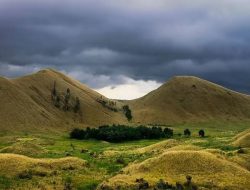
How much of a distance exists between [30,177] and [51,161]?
9785 millimetres

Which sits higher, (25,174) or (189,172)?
(189,172)

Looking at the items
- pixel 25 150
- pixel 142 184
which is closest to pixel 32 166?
pixel 142 184

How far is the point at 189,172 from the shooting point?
7481 cm

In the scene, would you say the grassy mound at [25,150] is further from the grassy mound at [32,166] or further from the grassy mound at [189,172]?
the grassy mound at [189,172]

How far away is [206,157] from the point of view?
78.6 meters

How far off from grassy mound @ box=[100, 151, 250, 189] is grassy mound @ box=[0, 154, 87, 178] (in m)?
12.6

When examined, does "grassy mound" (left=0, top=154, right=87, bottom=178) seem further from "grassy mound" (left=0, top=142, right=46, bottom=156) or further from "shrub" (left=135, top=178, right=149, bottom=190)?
"grassy mound" (left=0, top=142, right=46, bottom=156)

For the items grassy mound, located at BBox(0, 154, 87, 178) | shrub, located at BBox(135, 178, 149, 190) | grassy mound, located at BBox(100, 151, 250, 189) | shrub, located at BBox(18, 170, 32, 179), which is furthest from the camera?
grassy mound, located at BBox(0, 154, 87, 178)

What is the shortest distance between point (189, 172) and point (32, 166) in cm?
2733

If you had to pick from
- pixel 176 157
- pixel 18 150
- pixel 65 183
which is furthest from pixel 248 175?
pixel 18 150

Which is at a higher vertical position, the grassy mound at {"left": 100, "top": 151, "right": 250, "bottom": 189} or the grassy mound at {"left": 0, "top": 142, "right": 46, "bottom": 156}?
the grassy mound at {"left": 0, "top": 142, "right": 46, "bottom": 156}

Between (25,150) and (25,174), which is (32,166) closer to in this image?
(25,174)

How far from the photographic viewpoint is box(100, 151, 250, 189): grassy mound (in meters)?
69.6

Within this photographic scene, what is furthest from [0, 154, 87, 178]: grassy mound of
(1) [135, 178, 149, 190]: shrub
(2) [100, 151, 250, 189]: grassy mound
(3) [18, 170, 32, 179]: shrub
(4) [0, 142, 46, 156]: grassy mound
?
(4) [0, 142, 46, 156]: grassy mound
